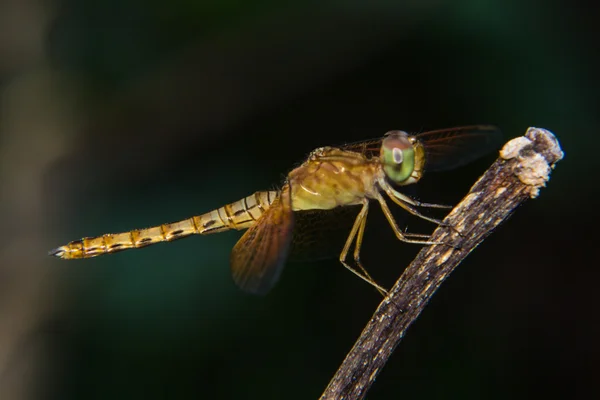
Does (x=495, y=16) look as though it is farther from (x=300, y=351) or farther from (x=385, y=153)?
(x=300, y=351)

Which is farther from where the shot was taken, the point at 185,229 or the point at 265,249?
the point at 185,229

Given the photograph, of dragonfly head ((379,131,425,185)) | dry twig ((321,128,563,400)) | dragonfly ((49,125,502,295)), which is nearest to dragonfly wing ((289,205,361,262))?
dragonfly ((49,125,502,295))

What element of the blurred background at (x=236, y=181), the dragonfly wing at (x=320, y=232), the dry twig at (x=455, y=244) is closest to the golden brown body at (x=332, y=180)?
the dragonfly wing at (x=320, y=232)

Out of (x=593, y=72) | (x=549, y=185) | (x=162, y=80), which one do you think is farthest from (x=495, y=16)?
(x=162, y=80)

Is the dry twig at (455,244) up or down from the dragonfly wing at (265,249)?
down

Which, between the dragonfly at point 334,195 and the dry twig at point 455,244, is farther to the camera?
the dragonfly at point 334,195

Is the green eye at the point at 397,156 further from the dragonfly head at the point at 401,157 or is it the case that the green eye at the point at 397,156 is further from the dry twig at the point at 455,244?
the dry twig at the point at 455,244

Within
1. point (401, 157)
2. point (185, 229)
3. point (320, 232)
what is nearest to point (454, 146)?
point (401, 157)

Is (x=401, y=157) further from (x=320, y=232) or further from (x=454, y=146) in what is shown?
(x=320, y=232)
